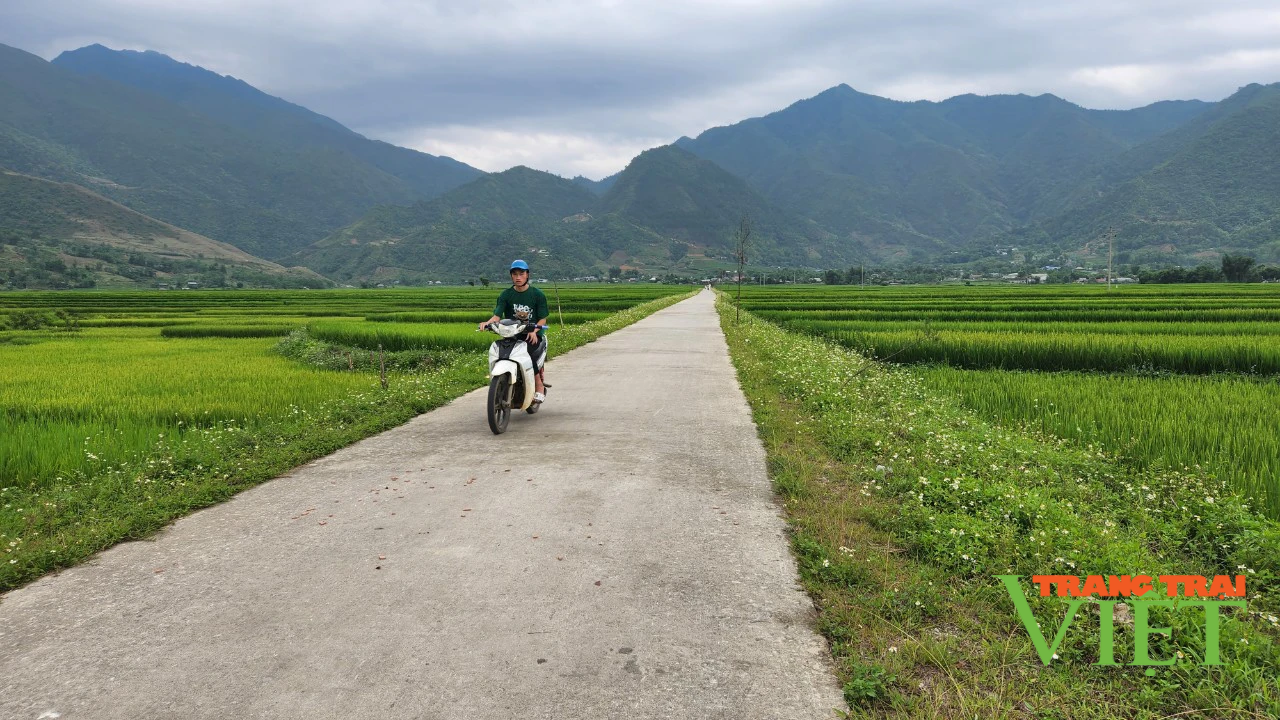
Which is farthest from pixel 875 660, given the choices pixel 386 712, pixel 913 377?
pixel 913 377

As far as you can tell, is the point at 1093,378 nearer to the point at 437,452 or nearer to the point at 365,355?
the point at 437,452

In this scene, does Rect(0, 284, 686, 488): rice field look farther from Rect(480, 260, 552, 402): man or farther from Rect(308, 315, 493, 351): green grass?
Rect(480, 260, 552, 402): man

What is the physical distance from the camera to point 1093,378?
1097 centimetres

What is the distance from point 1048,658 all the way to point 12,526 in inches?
261

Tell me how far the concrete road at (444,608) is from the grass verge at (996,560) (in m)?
0.33

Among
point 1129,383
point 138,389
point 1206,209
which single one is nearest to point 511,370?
point 138,389

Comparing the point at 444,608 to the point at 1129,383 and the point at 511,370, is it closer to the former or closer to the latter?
the point at 511,370

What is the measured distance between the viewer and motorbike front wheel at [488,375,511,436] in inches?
305

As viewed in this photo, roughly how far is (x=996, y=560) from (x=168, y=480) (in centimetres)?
677

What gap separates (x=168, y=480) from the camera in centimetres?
588

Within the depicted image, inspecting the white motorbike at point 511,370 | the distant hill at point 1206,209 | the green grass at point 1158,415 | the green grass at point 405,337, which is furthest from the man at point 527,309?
the distant hill at point 1206,209

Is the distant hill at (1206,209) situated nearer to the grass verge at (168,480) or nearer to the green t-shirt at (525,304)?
the green t-shirt at (525,304)

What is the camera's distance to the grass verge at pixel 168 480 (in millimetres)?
4422

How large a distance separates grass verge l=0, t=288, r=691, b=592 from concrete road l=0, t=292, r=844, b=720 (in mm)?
265
